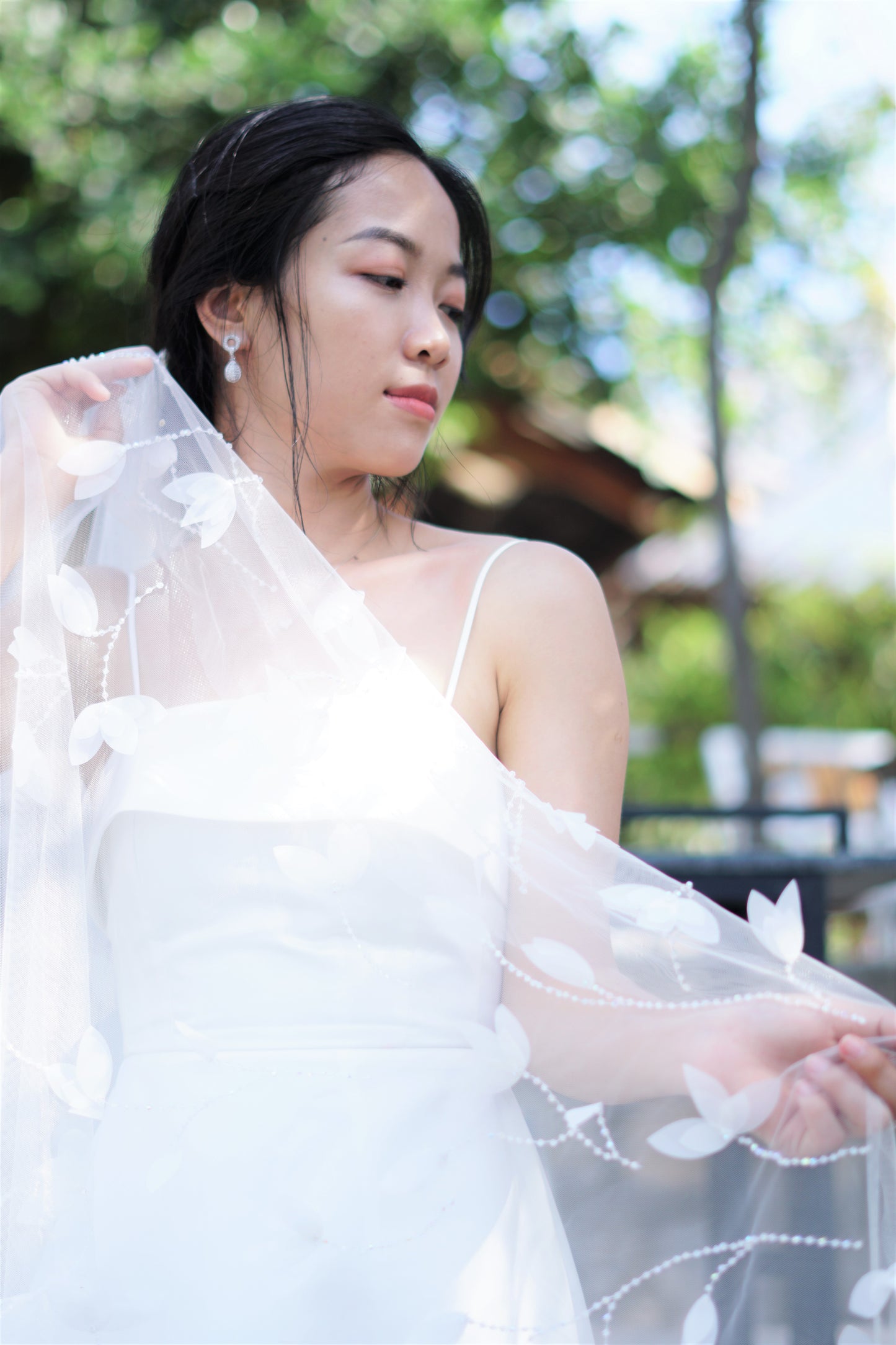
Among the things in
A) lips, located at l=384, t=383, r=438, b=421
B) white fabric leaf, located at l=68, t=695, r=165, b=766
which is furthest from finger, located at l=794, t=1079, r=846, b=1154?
lips, located at l=384, t=383, r=438, b=421

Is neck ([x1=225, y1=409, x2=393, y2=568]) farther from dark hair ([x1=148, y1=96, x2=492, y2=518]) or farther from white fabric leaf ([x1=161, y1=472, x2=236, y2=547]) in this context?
white fabric leaf ([x1=161, y1=472, x2=236, y2=547])

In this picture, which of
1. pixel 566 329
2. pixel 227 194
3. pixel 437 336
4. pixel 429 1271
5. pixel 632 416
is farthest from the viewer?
pixel 632 416

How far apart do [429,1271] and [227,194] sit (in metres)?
1.33

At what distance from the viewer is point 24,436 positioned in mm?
1439

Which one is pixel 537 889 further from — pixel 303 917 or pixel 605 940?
pixel 303 917

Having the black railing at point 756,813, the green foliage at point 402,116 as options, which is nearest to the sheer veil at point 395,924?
the black railing at point 756,813

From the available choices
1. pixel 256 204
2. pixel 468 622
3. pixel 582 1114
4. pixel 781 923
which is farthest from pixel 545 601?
pixel 256 204

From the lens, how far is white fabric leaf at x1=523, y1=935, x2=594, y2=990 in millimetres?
1158

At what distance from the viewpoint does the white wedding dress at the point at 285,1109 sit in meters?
1.13

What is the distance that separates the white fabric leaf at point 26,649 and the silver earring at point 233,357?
0.49 meters

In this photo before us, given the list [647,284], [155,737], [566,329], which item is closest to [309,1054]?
[155,737]

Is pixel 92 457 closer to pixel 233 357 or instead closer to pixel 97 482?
pixel 97 482

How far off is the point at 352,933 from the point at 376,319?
0.74 meters

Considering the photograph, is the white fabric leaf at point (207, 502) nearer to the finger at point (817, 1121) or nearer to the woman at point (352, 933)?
the woman at point (352, 933)
